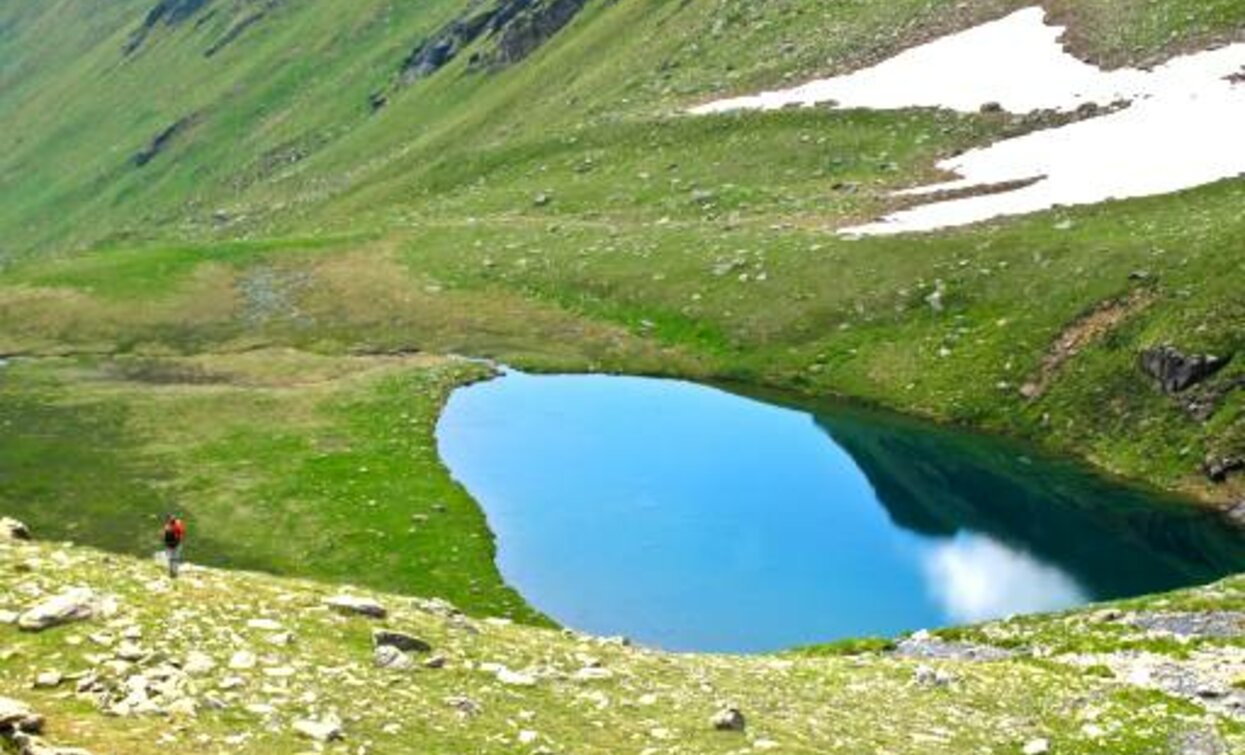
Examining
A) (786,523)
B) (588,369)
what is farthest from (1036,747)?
(588,369)

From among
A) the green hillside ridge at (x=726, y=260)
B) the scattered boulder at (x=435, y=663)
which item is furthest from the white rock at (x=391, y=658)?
the green hillside ridge at (x=726, y=260)

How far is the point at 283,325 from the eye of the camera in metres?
93.7

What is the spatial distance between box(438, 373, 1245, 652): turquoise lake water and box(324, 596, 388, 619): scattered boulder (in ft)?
58.7

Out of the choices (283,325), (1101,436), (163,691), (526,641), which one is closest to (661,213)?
(283,325)

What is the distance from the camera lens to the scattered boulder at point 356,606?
28766mm

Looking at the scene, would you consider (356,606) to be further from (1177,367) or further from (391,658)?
(1177,367)

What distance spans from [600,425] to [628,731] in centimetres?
4639

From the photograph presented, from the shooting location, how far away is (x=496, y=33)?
164500mm

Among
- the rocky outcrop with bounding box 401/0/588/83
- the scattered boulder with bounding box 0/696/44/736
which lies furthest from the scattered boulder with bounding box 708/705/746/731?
the rocky outcrop with bounding box 401/0/588/83

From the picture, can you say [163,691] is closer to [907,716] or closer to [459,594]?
[907,716]

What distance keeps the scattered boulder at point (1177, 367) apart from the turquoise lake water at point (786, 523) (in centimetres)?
627

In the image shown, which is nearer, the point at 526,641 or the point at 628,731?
the point at 628,731

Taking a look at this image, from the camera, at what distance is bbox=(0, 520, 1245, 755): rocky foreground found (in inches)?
872

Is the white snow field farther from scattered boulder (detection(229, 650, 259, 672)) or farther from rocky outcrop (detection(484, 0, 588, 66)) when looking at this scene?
scattered boulder (detection(229, 650, 259, 672))
